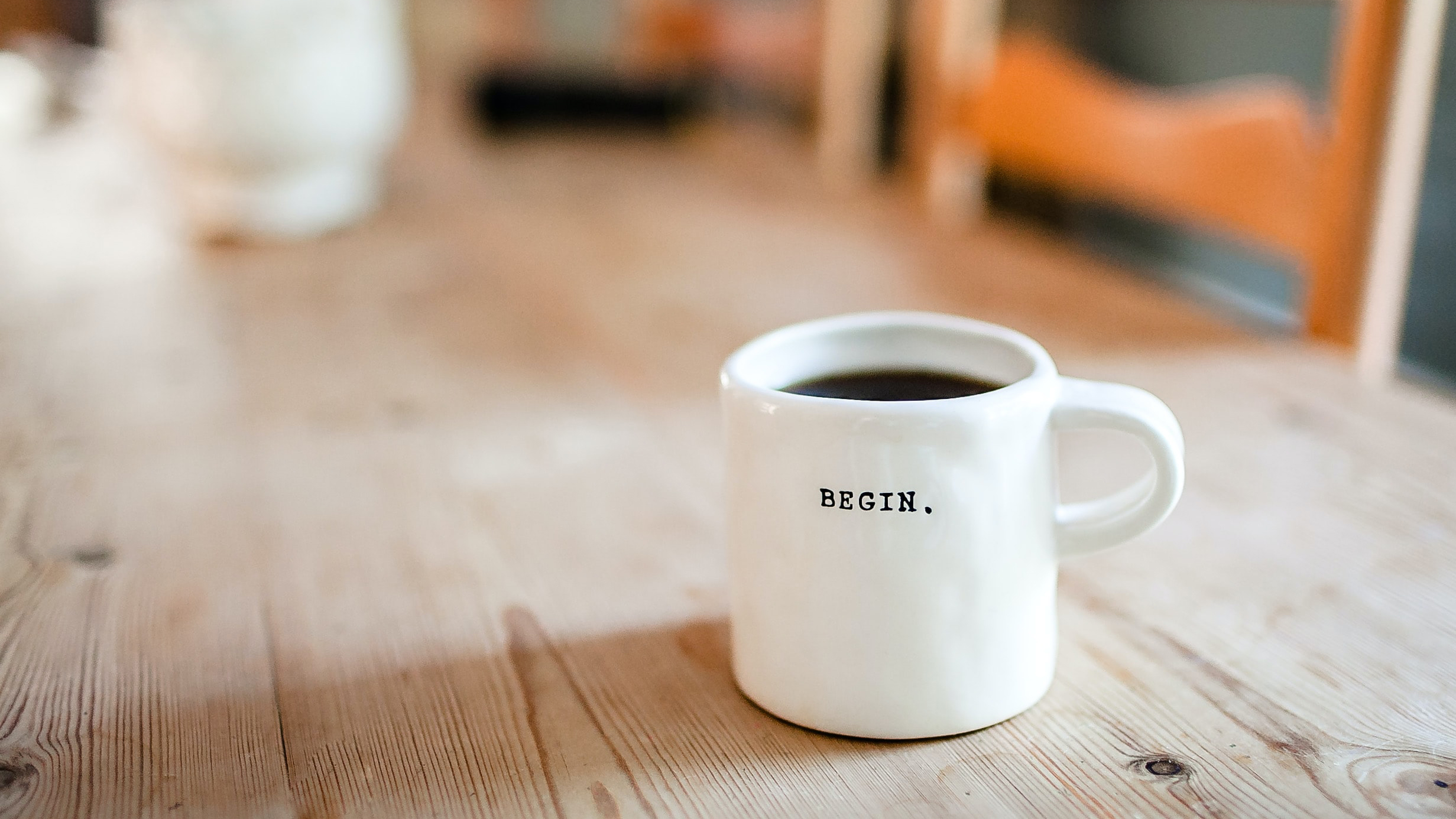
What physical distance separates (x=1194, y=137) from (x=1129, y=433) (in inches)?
23.2

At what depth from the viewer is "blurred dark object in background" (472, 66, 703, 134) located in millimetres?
1594

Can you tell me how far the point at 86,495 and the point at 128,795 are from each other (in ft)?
0.90

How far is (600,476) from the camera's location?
0.59 m

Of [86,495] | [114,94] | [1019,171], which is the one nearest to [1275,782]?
[86,495]

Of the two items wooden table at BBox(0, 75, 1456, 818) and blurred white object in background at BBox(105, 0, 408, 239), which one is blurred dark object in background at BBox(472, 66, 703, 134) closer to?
blurred white object in background at BBox(105, 0, 408, 239)

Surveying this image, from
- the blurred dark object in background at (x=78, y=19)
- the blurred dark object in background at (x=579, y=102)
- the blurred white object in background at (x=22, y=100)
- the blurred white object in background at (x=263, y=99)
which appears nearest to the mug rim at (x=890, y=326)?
the blurred white object in background at (x=263, y=99)

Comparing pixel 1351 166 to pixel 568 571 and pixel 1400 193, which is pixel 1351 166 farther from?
pixel 568 571

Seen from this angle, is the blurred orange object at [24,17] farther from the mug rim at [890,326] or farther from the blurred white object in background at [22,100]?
the mug rim at [890,326]

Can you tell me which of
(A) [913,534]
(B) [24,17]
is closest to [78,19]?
(B) [24,17]

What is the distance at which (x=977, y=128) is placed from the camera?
116cm

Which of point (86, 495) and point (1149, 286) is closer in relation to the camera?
point (86, 495)

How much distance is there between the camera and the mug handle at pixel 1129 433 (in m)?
0.36

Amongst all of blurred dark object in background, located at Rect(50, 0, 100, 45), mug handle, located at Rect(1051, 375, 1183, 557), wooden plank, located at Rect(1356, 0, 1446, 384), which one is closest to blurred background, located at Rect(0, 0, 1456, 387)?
wooden plank, located at Rect(1356, 0, 1446, 384)

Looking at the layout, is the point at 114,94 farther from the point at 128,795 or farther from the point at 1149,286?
the point at 128,795
